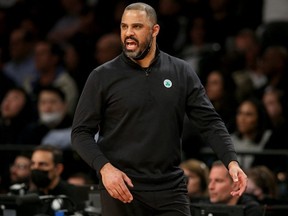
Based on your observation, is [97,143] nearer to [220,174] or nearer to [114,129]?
[114,129]

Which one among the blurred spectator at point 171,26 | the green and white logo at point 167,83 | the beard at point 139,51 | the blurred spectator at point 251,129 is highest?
the blurred spectator at point 171,26

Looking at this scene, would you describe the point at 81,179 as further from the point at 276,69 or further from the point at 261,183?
the point at 276,69

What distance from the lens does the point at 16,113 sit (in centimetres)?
1205

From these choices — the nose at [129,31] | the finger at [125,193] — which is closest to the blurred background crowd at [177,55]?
the nose at [129,31]

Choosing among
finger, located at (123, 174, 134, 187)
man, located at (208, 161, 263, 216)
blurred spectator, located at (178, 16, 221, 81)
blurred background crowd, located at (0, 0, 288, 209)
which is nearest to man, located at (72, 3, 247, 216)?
finger, located at (123, 174, 134, 187)

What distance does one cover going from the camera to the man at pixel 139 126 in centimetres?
580

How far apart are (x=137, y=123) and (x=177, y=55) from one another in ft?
22.8

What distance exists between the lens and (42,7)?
14711 mm

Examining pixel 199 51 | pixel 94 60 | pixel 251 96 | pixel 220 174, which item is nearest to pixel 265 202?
pixel 220 174

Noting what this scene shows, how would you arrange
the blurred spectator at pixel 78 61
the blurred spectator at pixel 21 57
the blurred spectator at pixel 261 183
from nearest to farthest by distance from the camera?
the blurred spectator at pixel 261 183
the blurred spectator at pixel 78 61
the blurred spectator at pixel 21 57

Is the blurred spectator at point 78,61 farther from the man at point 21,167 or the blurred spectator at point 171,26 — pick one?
the man at point 21,167

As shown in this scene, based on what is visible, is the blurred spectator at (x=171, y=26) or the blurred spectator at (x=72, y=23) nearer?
the blurred spectator at (x=171, y=26)

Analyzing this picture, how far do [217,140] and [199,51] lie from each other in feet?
21.5

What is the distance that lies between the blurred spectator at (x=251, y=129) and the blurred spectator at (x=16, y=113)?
2.79 m
